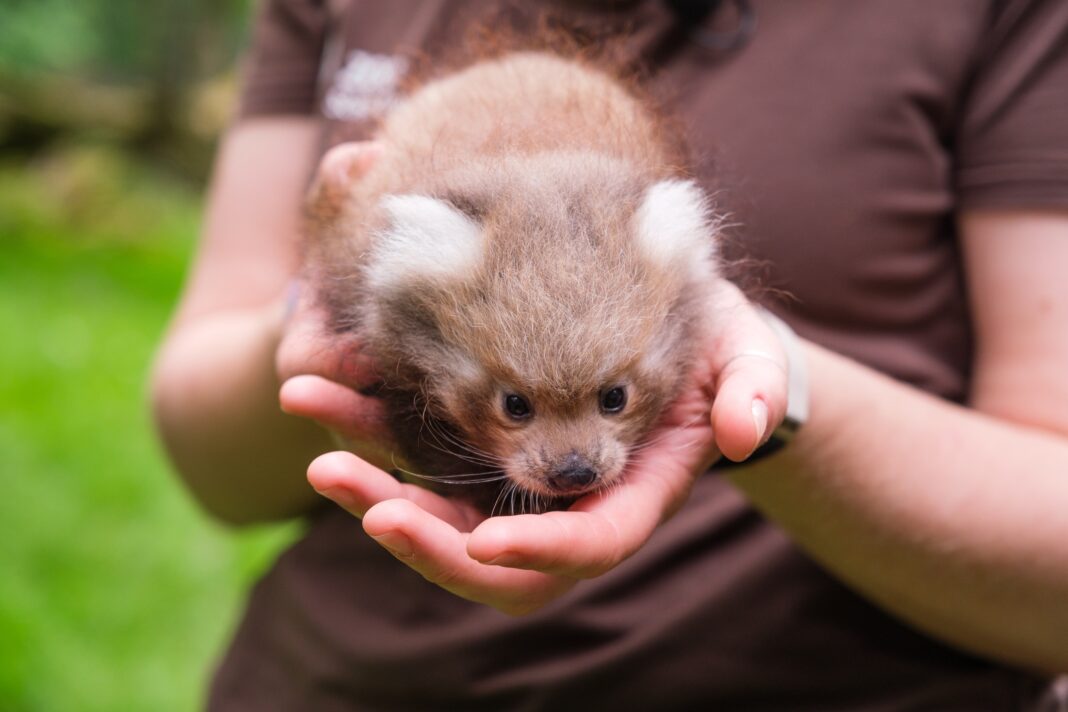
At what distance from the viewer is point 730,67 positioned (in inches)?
73.4

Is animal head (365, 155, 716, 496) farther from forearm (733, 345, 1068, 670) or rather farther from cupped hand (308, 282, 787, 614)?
forearm (733, 345, 1068, 670)

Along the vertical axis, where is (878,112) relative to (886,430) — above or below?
above

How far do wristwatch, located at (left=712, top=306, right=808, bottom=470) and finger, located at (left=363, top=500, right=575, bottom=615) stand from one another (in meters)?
0.41

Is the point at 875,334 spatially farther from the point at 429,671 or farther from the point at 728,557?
the point at 429,671

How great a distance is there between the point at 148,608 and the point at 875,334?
3234 millimetres

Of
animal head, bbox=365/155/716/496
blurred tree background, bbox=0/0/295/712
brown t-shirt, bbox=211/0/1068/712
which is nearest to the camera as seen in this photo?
animal head, bbox=365/155/716/496

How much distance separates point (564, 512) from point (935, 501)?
0.76 metres

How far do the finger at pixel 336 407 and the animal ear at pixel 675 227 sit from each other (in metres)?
0.50

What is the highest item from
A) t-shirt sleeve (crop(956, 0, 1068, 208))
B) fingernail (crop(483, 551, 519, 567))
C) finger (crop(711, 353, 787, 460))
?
t-shirt sleeve (crop(956, 0, 1068, 208))

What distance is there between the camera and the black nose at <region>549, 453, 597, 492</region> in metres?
1.50

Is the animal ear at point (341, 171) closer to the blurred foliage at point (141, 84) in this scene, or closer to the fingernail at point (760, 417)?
the fingernail at point (760, 417)

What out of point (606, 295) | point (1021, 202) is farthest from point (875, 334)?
point (606, 295)

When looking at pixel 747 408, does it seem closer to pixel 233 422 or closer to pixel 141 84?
pixel 233 422

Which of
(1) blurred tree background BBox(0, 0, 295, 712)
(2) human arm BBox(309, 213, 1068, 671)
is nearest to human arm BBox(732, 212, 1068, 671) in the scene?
(2) human arm BBox(309, 213, 1068, 671)
